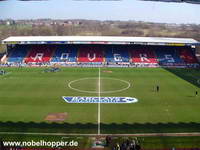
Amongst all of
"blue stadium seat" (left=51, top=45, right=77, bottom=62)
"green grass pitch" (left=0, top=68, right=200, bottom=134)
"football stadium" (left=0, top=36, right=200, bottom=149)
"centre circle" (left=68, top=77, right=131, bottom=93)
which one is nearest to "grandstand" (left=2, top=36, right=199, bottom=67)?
"blue stadium seat" (left=51, top=45, right=77, bottom=62)

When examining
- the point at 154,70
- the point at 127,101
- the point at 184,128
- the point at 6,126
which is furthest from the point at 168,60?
the point at 6,126

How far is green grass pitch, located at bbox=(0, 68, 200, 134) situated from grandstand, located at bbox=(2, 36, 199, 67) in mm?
9663

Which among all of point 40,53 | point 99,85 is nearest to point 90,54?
point 40,53

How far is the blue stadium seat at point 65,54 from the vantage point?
72812 mm

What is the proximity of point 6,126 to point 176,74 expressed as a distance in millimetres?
40073

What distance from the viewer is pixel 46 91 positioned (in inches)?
1786

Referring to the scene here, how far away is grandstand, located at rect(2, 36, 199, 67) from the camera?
235ft

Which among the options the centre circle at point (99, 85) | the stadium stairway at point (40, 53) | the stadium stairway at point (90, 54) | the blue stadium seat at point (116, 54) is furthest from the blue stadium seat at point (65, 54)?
the centre circle at point (99, 85)

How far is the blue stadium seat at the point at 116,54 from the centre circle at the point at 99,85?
1820 cm

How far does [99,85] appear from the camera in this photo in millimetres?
49625

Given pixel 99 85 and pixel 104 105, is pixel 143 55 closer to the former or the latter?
pixel 99 85

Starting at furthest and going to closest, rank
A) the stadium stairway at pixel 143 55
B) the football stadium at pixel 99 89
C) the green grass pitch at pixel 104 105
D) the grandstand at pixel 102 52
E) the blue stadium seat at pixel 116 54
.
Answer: the blue stadium seat at pixel 116 54
the stadium stairway at pixel 143 55
the grandstand at pixel 102 52
the football stadium at pixel 99 89
the green grass pitch at pixel 104 105

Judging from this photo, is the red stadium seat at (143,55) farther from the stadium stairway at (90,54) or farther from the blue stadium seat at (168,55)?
the stadium stairway at (90,54)

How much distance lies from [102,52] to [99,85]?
2857 centimetres
